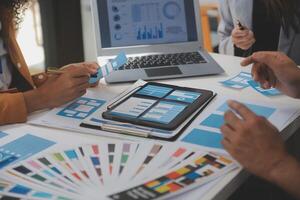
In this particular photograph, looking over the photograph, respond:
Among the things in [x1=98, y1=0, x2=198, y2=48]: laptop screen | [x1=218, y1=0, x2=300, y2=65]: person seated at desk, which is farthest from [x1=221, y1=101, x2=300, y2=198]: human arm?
[x1=218, y1=0, x2=300, y2=65]: person seated at desk

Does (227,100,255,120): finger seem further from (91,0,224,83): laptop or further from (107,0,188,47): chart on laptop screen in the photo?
(107,0,188,47): chart on laptop screen

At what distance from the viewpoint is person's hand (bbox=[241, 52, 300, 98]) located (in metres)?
1.23

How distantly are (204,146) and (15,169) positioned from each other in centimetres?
40

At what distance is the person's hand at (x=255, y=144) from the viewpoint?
0.87 meters

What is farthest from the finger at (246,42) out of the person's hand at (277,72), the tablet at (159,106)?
the tablet at (159,106)

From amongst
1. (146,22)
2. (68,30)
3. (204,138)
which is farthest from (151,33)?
(68,30)

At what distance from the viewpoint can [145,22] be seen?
157 centimetres

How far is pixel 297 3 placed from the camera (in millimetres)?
1836

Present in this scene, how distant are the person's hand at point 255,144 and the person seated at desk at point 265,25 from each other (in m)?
0.88

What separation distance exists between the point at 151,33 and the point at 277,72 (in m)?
0.53

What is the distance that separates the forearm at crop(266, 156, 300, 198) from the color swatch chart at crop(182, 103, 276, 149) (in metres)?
0.14

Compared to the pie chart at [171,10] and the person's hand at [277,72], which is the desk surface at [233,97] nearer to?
the person's hand at [277,72]

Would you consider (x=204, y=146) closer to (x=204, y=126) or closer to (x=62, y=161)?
(x=204, y=126)

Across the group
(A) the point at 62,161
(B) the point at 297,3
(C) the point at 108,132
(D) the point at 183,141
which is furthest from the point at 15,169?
(B) the point at 297,3
